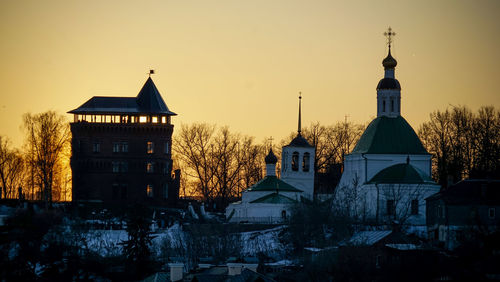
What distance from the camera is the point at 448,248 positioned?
77938mm

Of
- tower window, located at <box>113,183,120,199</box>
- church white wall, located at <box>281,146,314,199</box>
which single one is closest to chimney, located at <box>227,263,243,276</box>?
church white wall, located at <box>281,146,314,199</box>

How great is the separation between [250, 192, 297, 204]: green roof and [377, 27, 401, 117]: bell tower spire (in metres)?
8.97

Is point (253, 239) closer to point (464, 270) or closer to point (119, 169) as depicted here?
point (119, 169)

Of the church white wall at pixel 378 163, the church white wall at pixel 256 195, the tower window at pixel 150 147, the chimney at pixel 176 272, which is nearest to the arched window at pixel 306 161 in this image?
the church white wall at pixel 256 195

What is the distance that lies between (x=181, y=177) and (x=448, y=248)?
50.3 metres

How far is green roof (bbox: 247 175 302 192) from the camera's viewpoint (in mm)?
106500

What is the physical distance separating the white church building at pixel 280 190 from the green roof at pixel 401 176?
7.56 metres

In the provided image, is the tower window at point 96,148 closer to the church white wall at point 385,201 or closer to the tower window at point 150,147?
the tower window at point 150,147

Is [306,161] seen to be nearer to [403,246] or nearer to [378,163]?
[378,163]

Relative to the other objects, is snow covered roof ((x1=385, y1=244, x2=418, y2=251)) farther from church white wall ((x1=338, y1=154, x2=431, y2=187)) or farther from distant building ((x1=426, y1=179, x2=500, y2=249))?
church white wall ((x1=338, y1=154, x2=431, y2=187))

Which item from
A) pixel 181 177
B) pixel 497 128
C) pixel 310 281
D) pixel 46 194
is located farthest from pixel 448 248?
pixel 181 177

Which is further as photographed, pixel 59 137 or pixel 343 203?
pixel 59 137

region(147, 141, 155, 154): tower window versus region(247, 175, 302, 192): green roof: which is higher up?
region(147, 141, 155, 154): tower window

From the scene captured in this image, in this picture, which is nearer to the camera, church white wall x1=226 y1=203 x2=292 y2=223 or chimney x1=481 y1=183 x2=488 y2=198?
chimney x1=481 y1=183 x2=488 y2=198
